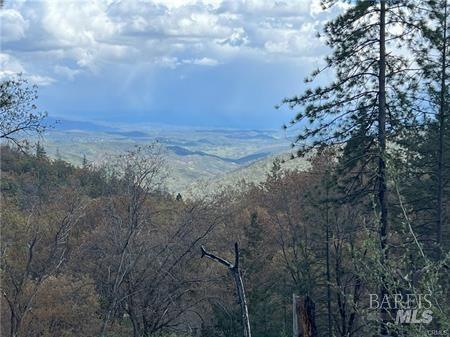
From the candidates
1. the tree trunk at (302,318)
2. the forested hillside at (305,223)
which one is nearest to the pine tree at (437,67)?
the forested hillside at (305,223)

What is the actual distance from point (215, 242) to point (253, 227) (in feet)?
8.42

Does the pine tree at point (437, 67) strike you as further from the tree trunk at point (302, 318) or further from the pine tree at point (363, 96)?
the tree trunk at point (302, 318)

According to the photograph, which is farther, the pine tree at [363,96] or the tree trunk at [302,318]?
the pine tree at [363,96]

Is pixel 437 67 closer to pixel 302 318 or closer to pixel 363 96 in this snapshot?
pixel 363 96

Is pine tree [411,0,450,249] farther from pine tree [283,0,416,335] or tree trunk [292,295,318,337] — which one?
tree trunk [292,295,318,337]

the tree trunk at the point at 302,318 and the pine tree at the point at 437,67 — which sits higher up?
the pine tree at the point at 437,67

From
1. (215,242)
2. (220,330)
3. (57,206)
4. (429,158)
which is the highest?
(429,158)

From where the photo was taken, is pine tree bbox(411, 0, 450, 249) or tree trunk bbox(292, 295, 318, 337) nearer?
tree trunk bbox(292, 295, 318, 337)

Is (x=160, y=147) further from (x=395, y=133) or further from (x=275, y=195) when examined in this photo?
(x=275, y=195)

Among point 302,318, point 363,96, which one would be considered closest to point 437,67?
point 363,96

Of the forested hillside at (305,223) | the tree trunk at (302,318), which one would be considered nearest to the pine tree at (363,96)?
the forested hillside at (305,223)

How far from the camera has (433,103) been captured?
15.1 meters

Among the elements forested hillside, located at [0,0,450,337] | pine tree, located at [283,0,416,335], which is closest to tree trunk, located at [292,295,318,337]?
forested hillside, located at [0,0,450,337]

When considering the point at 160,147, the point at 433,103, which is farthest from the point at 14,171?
the point at 433,103
